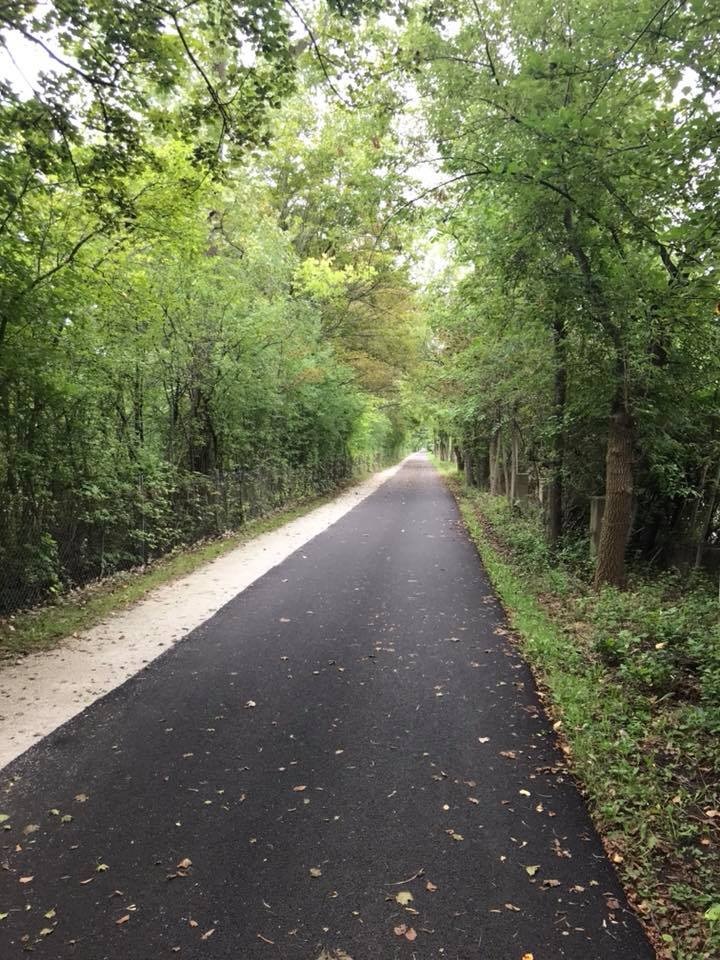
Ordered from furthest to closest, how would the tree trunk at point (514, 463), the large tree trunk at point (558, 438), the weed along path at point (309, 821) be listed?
the tree trunk at point (514, 463), the large tree trunk at point (558, 438), the weed along path at point (309, 821)

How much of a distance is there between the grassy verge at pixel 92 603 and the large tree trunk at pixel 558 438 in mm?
6129

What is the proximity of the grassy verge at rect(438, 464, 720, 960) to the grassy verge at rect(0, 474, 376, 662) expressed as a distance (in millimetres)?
4934

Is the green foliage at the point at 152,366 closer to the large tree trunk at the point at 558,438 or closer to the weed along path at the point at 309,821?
the weed along path at the point at 309,821

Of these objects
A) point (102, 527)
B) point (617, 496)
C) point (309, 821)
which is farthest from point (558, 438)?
point (309, 821)

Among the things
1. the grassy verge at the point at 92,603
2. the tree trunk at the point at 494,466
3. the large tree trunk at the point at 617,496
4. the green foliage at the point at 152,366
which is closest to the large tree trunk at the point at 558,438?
the large tree trunk at the point at 617,496

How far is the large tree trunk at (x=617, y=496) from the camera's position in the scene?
8070 millimetres

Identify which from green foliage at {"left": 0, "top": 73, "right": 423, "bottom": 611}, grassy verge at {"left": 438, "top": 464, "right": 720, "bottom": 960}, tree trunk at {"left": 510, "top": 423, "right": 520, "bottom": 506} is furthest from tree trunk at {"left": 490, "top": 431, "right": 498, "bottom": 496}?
grassy verge at {"left": 438, "top": 464, "right": 720, "bottom": 960}

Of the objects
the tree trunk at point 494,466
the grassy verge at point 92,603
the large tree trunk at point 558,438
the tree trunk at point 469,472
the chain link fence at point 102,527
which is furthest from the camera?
the tree trunk at point 469,472

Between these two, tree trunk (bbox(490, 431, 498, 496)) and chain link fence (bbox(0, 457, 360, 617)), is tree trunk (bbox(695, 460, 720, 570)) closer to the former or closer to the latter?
chain link fence (bbox(0, 457, 360, 617))

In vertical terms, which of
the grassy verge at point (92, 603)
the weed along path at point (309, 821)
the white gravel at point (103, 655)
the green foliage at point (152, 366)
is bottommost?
the weed along path at point (309, 821)

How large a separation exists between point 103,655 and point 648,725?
16.1 ft

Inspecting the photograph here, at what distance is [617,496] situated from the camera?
8.22 m

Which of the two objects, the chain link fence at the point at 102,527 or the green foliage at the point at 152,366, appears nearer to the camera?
the green foliage at the point at 152,366

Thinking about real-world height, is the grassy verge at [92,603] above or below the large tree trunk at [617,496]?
below
